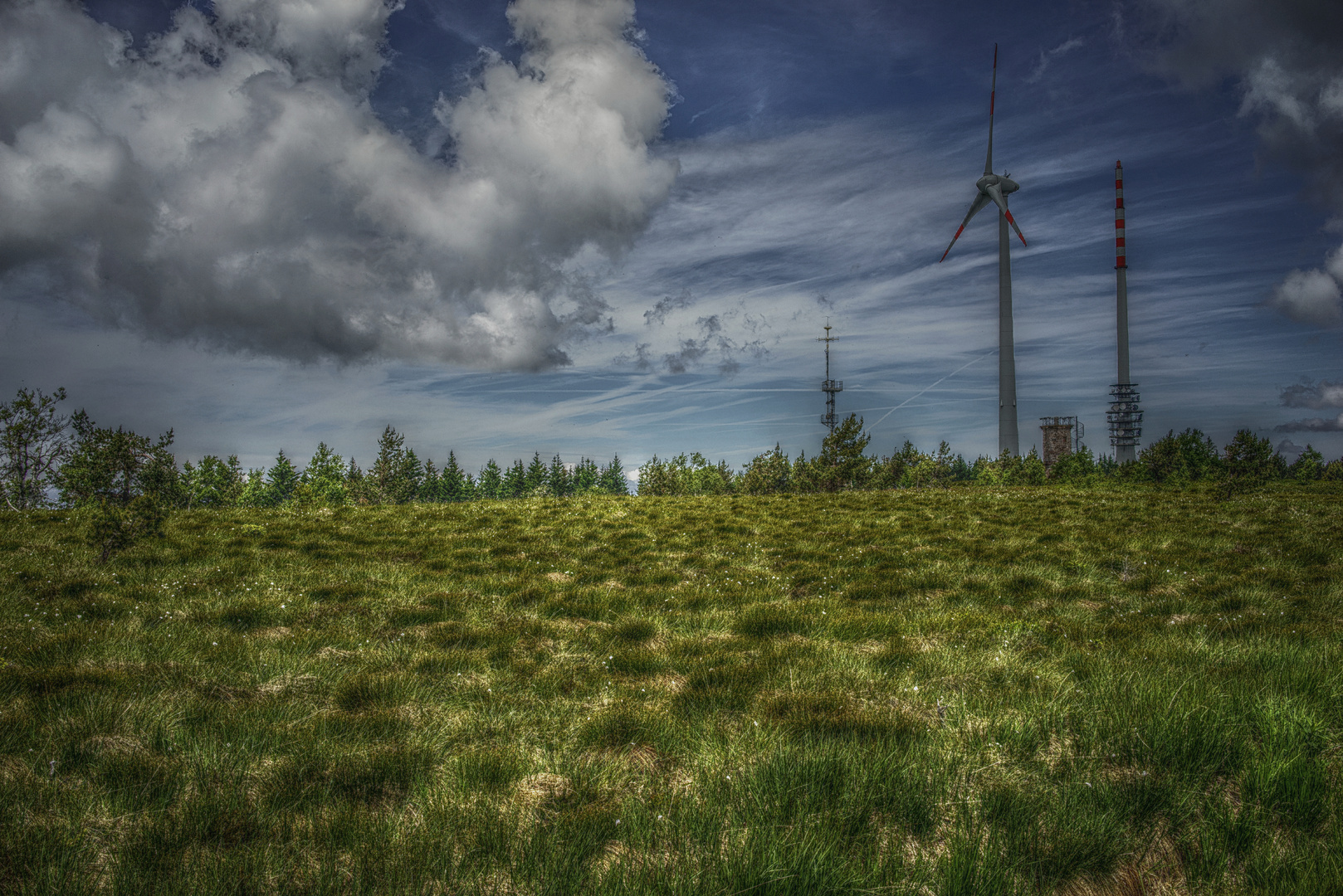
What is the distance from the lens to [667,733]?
4934 millimetres

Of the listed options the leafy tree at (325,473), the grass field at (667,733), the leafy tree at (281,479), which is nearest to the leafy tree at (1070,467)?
the grass field at (667,733)

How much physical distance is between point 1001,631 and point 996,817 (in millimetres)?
4818

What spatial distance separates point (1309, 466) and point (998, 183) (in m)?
56.8

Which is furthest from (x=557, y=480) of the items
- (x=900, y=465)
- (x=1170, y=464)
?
(x=1170, y=464)

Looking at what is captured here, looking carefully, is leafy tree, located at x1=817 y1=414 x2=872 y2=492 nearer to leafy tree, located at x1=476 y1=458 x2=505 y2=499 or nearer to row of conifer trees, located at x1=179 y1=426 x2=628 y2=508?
row of conifer trees, located at x1=179 y1=426 x2=628 y2=508

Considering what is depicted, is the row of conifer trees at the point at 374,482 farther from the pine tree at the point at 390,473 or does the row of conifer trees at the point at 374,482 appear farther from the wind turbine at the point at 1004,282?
the wind turbine at the point at 1004,282

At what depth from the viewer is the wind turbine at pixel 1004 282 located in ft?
308

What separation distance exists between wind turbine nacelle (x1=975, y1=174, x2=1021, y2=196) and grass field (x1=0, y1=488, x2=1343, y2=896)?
101m

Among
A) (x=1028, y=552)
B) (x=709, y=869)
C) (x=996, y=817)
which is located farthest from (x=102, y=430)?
(x=1028, y=552)

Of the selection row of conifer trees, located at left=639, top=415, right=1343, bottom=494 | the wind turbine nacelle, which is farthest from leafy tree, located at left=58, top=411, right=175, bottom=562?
the wind turbine nacelle

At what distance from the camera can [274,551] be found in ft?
45.4

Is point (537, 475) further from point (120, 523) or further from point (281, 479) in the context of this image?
point (120, 523)

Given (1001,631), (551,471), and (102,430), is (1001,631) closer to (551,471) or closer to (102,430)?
(102,430)

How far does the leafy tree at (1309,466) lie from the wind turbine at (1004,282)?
1436 inches
